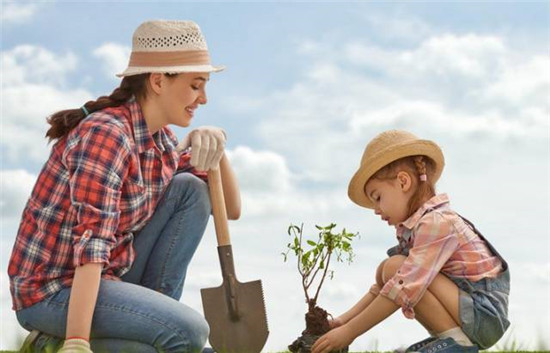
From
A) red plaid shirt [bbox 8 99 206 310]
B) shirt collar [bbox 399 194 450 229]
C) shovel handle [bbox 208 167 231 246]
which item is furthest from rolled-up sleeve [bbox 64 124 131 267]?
shirt collar [bbox 399 194 450 229]

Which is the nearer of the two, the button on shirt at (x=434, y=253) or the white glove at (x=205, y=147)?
the button on shirt at (x=434, y=253)

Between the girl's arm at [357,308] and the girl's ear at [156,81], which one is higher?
the girl's ear at [156,81]

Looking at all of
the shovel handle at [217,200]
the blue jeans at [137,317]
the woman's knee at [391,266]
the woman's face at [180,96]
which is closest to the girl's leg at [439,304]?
the woman's knee at [391,266]

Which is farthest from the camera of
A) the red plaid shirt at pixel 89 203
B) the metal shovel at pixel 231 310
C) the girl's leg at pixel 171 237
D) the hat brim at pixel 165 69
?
the metal shovel at pixel 231 310

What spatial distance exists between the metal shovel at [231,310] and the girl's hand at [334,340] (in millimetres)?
575

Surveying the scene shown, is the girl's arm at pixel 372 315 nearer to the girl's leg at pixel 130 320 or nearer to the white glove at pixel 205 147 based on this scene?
the girl's leg at pixel 130 320

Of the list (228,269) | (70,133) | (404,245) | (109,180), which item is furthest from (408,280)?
(70,133)

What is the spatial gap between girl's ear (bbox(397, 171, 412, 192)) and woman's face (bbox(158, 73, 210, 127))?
1149mm

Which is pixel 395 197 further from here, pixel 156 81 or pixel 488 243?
pixel 156 81

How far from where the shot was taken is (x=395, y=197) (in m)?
4.27

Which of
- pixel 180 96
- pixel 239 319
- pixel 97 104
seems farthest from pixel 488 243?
pixel 97 104

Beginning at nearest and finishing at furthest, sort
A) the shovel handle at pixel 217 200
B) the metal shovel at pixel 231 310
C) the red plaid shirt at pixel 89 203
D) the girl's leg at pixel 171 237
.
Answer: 1. the red plaid shirt at pixel 89 203
2. the girl's leg at pixel 171 237
3. the shovel handle at pixel 217 200
4. the metal shovel at pixel 231 310

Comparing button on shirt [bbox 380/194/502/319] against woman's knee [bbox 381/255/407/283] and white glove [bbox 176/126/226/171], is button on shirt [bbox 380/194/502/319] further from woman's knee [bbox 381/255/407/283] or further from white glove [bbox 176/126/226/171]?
white glove [bbox 176/126/226/171]

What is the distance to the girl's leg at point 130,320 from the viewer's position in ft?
12.8
